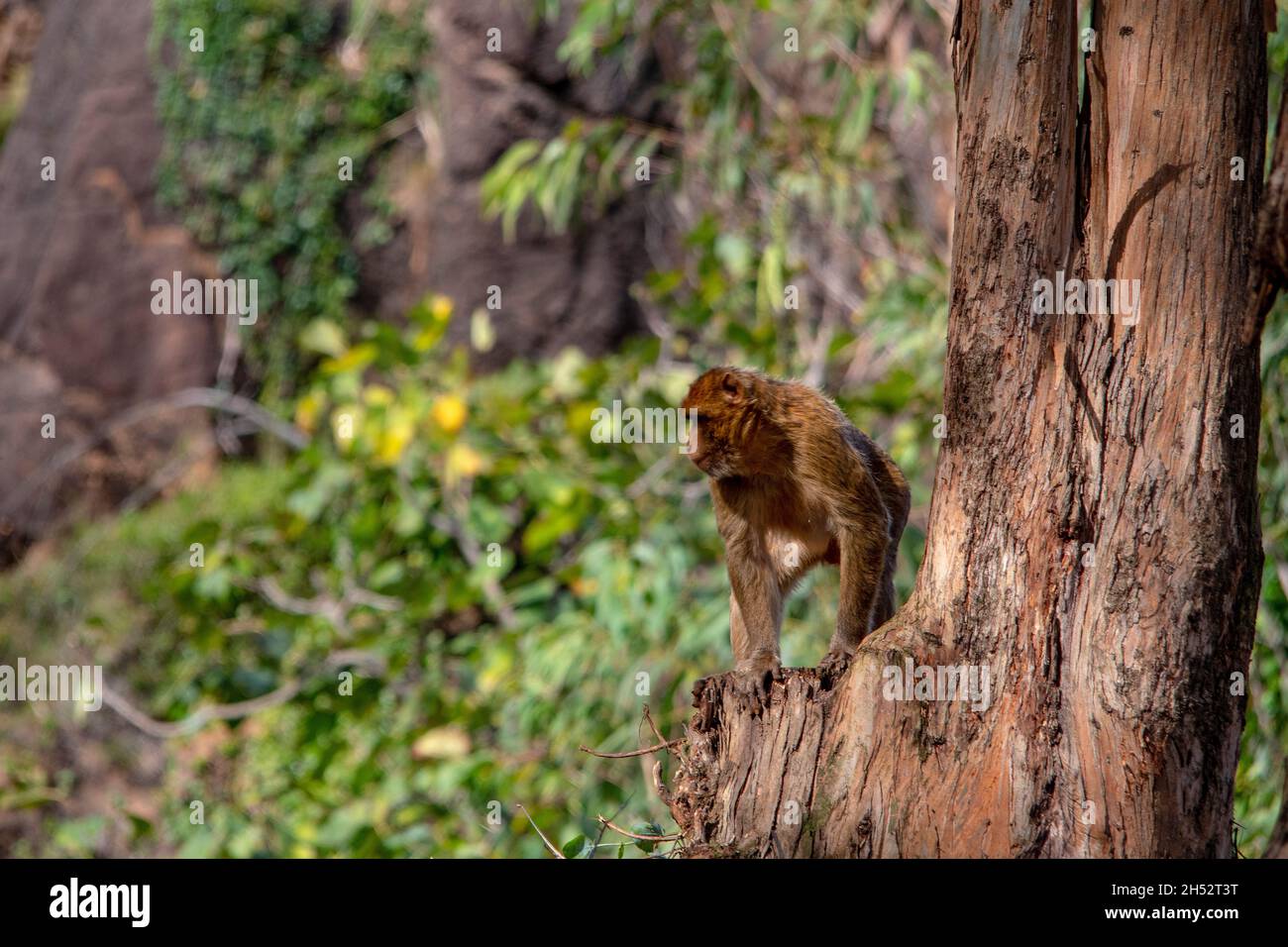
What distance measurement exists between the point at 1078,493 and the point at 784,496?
119 cm

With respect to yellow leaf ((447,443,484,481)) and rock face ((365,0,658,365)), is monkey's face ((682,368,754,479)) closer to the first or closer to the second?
yellow leaf ((447,443,484,481))

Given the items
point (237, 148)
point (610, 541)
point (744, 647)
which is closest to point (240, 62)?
point (237, 148)

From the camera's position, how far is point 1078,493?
2951 mm

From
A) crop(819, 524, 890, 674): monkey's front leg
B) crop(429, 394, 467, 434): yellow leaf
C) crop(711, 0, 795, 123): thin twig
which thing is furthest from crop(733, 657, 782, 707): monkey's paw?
crop(711, 0, 795, 123): thin twig

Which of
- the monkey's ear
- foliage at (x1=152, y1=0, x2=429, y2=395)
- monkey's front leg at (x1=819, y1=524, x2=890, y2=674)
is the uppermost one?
foliage at (x1=152, y1=0, x2=429, y2=395)

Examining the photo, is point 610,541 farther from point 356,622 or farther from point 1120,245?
point 1120,245

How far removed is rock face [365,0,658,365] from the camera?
13898 mm

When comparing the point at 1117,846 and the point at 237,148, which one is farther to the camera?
the point at 237,148

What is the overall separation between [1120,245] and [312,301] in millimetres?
12967

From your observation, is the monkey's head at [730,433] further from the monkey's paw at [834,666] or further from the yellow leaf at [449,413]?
the yellow leaf at [449,413]

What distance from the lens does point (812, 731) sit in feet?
10.2

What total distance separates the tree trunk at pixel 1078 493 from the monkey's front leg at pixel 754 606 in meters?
0.67

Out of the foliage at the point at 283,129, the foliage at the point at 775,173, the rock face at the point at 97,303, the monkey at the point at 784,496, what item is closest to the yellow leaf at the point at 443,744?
the foliage at the point at 775,173

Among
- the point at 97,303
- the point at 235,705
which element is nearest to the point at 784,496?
the point at 235,705
